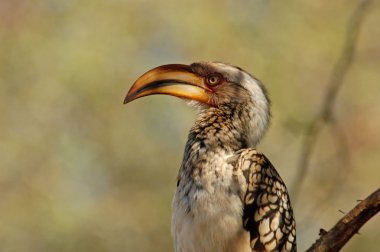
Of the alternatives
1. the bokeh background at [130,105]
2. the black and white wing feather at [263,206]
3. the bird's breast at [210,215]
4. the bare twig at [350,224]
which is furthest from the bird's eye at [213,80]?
the bokeh background at [130,105]

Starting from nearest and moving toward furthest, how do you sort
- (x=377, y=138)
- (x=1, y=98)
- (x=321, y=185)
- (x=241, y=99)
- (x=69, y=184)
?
1. (x=241, y=99)
2. (x=321, y=185)
3. (x=377, y=138)
4. (x=69, y=184)
5. (x=1, y=98)

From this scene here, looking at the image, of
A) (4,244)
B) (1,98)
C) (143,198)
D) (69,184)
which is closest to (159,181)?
(143,198)

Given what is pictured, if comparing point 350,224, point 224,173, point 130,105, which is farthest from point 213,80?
point 130,105

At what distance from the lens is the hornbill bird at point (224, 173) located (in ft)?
15.1

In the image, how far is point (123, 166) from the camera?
35.7ft

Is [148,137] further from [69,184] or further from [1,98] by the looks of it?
[1,98]

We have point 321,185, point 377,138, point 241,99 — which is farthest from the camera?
point 377,138

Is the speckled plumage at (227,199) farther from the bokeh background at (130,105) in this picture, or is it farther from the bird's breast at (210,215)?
the bokeh background at (130,105)

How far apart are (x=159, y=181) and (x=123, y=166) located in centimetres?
63

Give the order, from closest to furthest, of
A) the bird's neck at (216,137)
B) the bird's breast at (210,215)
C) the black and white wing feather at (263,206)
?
the bird's breast at (210,215) < the black and white wing feather at (263,206) < the bird's neck at (216,137)

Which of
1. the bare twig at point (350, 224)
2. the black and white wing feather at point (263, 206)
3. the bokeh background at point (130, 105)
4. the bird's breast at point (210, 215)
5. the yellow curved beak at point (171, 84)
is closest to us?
the bare twig at point (350, 224)

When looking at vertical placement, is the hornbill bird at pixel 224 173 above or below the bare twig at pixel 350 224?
above

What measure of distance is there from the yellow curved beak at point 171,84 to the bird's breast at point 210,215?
31.4 inches

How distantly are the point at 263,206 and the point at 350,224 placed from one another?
1.20 meters
